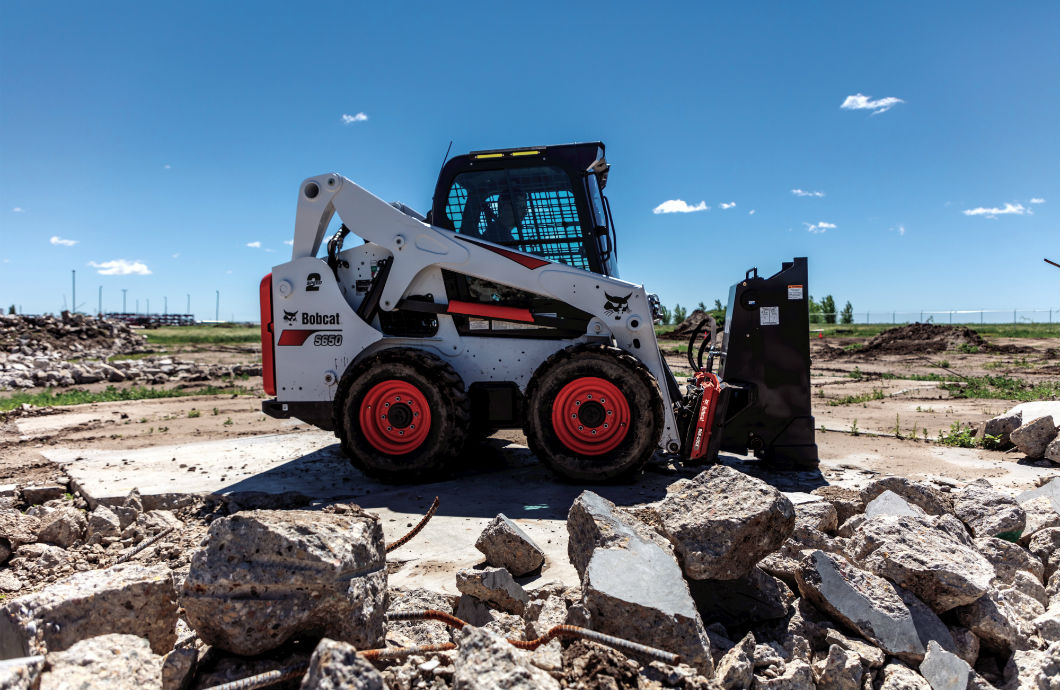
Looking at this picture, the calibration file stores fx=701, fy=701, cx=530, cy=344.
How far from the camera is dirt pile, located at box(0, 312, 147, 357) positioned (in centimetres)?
2352

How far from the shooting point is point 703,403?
610cm

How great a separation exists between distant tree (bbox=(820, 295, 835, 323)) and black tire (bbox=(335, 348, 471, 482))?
206 feet

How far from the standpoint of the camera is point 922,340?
29000mm

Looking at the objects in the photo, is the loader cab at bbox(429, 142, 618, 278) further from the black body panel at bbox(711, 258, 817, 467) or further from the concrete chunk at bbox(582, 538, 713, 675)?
the concrete chunk at bbox(582, 538, 713, 675)

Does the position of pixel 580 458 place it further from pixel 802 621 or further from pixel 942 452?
pixel 942 452

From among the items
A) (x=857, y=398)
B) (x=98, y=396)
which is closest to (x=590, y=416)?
(x=857, y=398)

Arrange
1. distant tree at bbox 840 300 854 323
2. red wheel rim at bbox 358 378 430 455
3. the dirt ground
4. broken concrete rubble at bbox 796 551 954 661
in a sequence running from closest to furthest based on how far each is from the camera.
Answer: broken concrete rubble at bbox 796 551 954 661 → red wheel rim at bbox 358 378 430 455 → the dirt ground → distant tree at bbox 840 300 854 323

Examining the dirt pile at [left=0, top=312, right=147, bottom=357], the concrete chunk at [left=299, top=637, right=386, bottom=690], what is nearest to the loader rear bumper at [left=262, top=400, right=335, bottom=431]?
the concrete chunk at [left=299, top=637, right=386, bottom=690]

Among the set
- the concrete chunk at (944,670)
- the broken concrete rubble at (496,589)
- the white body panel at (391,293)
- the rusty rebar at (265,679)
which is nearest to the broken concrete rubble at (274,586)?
the rusty rebar at (265,679)

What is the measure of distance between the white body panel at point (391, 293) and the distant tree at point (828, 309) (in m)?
62.2

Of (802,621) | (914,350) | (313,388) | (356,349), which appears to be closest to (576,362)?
(356,349)

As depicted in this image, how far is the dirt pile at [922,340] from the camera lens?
26.8 meters

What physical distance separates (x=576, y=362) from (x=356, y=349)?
2.18 metres

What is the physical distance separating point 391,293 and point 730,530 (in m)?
4.30
